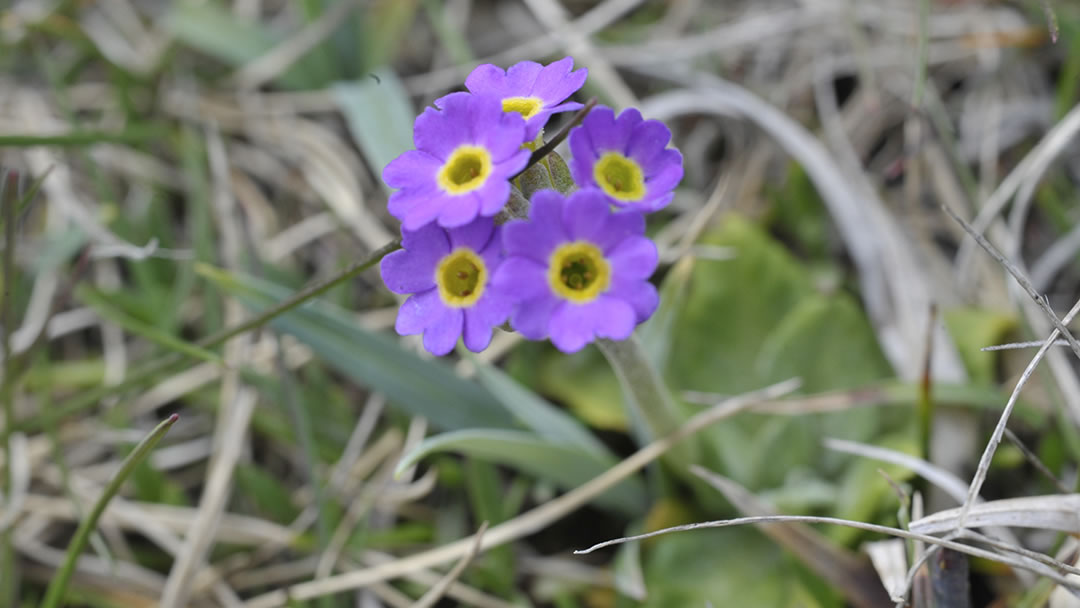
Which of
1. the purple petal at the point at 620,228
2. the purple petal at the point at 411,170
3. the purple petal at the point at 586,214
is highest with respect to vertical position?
the purple petal at the point at 411,170

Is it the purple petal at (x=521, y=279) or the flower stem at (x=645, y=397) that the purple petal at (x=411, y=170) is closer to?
the purple petal at (x=521, y=279)

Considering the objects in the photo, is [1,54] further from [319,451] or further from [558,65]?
[558,65]

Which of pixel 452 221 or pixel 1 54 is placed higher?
pixel 1 54

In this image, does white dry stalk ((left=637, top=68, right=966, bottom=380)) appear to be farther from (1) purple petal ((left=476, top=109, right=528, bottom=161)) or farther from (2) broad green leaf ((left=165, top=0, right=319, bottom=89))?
(1) purple petal ((left=476, top=109, right=528, bottom=161))

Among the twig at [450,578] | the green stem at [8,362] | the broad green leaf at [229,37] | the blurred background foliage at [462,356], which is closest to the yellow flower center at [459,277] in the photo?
the blurred background foliage at [462,356]

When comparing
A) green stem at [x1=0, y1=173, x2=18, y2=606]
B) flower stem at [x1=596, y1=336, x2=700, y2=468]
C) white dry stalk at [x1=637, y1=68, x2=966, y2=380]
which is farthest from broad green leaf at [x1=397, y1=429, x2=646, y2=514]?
green stem at [x1=0, y1=173, x2=18, y2=606]

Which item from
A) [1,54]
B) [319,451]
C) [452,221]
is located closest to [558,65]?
[452,221]

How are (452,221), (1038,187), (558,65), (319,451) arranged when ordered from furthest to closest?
(1038,187) → (319,451) → (558,65) → (452,221)
